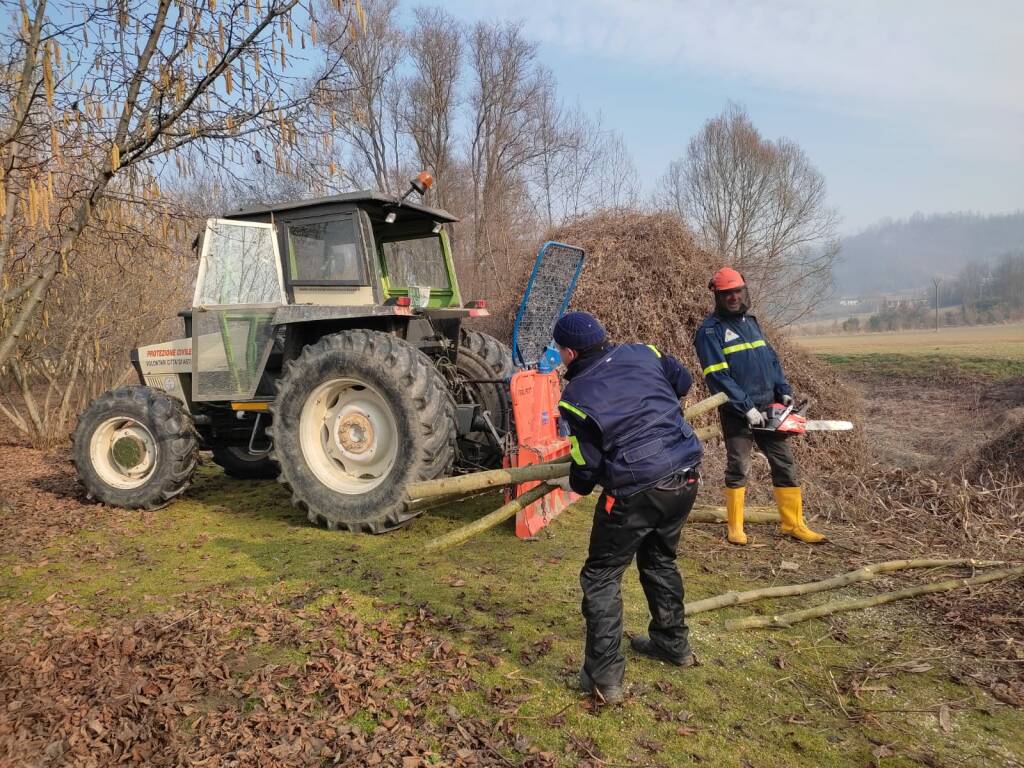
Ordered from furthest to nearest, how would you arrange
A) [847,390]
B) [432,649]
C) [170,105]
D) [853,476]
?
[847,390] → [853,476] → [170,105] → [432,649]

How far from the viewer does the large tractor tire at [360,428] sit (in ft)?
15.4

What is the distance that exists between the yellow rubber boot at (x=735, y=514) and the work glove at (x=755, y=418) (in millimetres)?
492

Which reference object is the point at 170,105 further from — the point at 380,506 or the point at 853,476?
the point at 853,476

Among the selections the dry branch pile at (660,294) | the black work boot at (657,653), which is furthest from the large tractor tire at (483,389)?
the dry branch pile at (660,294)

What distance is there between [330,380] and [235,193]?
1559mm

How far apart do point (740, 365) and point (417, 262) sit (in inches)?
129

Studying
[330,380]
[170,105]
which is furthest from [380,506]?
[170,105]

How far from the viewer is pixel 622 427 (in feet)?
9.39

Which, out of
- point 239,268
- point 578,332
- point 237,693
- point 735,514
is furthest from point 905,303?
point 237,693

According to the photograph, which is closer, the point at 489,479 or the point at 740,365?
the point at 489,479

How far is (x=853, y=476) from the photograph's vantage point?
20.4ft

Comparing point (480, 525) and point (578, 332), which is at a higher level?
point (578, 332)

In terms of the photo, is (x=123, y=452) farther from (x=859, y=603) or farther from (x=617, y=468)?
(x=859, y=603)

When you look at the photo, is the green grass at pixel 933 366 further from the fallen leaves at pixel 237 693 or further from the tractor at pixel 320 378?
the fallen leaves at pixel 237 693
